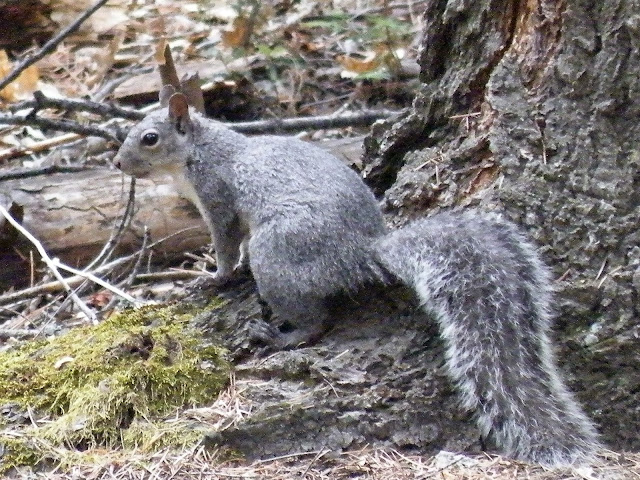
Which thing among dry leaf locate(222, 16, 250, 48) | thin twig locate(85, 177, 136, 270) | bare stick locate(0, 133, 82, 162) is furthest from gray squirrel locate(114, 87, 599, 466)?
dry leaf locate(222, 16, 250, 48)

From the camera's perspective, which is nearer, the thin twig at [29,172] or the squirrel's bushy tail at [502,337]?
the squirrel's bushy tail at [502,337]

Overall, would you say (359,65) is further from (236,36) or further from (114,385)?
(114,385)

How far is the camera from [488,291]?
8.16 ft

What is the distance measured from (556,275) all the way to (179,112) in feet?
5.63

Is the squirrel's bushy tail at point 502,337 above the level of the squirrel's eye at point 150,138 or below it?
below

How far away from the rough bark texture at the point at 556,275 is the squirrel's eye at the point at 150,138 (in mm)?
1001

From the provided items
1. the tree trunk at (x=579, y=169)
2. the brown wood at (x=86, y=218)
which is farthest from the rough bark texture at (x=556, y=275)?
the brown wood at (x=86, y=218)

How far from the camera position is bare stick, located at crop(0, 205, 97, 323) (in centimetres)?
375

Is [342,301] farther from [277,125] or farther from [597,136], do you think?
[277,125]

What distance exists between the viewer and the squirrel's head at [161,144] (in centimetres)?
339

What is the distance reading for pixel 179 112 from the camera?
341 cm

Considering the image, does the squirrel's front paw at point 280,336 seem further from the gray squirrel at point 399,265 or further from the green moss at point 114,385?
the green moss at point 114,385

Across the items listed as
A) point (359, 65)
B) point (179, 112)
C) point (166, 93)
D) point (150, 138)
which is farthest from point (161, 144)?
point (359, 65)

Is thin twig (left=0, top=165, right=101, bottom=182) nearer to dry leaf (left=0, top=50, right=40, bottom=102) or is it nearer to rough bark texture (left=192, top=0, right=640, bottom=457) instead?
dry leaf (left=0, top=50, right=40, bottom=102)
